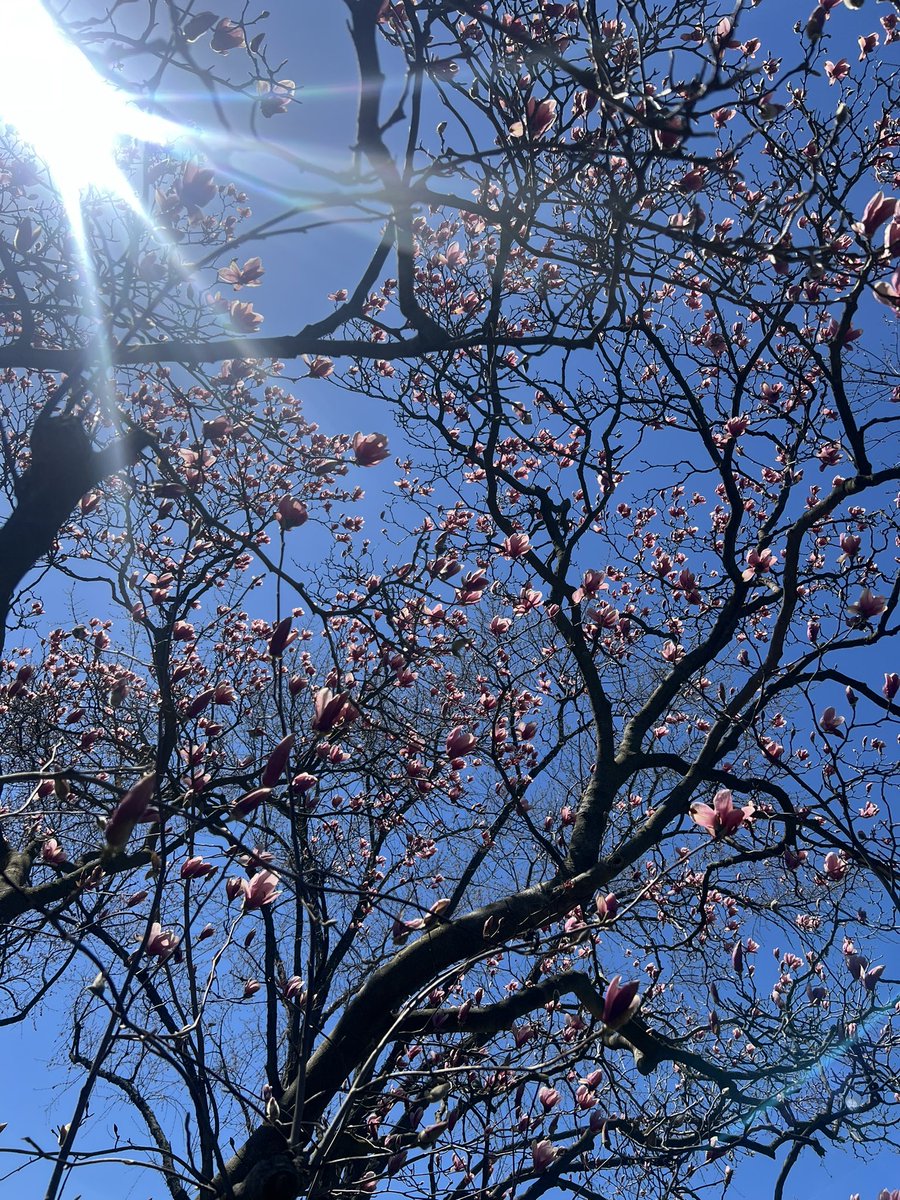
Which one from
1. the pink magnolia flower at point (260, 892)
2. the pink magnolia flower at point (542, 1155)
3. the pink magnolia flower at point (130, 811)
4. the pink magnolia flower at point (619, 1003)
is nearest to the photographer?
the pink magnolia flower at point (130, 811)

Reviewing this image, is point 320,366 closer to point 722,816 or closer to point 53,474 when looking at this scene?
point 53,474

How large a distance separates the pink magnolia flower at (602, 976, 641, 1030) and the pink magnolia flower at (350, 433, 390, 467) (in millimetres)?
1793

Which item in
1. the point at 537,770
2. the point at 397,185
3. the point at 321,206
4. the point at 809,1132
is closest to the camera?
the point at 321,206

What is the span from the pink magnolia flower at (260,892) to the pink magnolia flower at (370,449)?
1.40 m

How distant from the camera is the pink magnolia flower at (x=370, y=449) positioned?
9.35 feet

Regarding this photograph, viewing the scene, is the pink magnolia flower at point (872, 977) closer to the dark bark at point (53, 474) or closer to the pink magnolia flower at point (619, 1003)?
the pink magnolia flower at point (619, 1003)

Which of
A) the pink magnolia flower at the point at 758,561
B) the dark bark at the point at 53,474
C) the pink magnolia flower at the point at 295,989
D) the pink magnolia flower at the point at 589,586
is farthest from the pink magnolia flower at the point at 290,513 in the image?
the pink magnolia flower at the point at 758,561

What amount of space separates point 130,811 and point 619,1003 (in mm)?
1126

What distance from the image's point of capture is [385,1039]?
5.64 feet

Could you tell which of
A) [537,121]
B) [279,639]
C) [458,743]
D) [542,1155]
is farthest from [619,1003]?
[537,121]

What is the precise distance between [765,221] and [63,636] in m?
5.65

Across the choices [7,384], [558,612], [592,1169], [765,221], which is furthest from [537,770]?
[7,384]

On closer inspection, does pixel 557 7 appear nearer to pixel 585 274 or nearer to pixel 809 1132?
pixel 585 274

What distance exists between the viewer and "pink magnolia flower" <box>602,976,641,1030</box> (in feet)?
5.78
